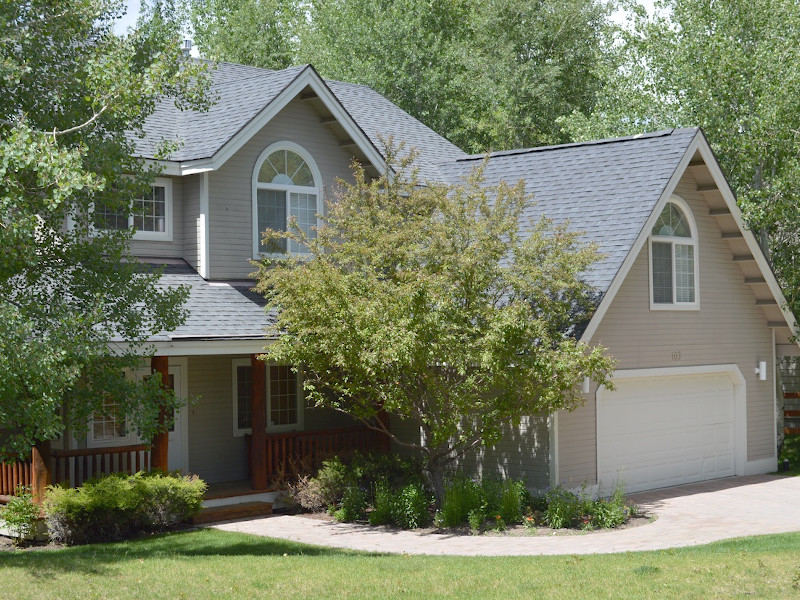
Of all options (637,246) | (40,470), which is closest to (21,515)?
(40,470)

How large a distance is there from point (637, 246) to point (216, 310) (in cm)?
708

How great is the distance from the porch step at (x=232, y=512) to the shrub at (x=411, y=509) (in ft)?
7.78

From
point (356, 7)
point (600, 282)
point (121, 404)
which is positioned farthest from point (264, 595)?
point (356, 7)

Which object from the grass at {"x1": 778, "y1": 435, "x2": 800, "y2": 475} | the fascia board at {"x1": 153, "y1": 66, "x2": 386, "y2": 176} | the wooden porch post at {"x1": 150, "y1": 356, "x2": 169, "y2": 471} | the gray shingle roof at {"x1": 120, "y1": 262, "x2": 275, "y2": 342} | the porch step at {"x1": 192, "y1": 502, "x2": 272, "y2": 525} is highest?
the fascia board at {"x1": 153, "y1": 66, "x2": 386, "y2": 176}

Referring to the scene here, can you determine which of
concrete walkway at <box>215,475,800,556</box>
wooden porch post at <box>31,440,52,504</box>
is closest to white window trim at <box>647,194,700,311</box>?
concrete walkway at <box>215,475,800,556</box>

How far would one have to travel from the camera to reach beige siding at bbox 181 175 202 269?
60.1ft

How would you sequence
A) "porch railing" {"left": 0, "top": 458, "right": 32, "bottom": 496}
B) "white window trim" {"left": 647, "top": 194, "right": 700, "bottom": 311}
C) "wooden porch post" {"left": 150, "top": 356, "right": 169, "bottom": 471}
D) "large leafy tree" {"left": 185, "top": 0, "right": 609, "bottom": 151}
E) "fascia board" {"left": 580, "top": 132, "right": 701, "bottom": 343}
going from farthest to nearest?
"large leafy tree" {"left": 185, "top": 0, "right": 609, "bottom": 151} < "white window trim" {"left": 647, "top": 194, "right": 700, "bottom": 311} < "fascia board" {"left": 580, "top": 132, "right": 701, "bottom": 343} < "wooden porch post" {"left": 150, "top": 356, "right": 169, "bottom": 471} < "porch railing" {"left": 0, "top": 458, "right": 32, "bottom": 496}

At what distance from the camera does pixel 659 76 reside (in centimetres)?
2591

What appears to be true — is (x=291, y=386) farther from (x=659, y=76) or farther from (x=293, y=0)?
(x=293, y=0)

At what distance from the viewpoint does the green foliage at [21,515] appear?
14445mm

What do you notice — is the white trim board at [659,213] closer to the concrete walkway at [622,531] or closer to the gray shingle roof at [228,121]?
the concrete walkway at [622,531]

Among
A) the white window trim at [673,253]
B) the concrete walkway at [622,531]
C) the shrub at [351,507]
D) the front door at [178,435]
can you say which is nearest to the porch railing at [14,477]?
the front door at [178,435]

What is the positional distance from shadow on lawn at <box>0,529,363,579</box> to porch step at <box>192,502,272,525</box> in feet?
2.55

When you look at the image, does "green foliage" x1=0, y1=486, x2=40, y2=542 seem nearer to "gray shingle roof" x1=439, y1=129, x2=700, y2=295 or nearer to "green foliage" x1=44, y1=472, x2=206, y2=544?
"green foliage" x1=44, y1=472, x2=206, y2=544
